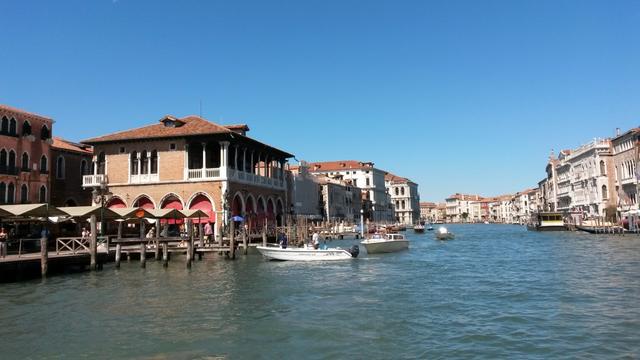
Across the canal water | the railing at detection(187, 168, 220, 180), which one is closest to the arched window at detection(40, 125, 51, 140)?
the railing at detection(187, 168, 220, 180)

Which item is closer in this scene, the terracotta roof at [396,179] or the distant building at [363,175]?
the distant building at [363,175]

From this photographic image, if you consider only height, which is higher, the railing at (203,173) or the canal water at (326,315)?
the railing at (203,173)

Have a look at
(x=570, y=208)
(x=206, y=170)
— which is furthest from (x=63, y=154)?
(x=570, y=208)

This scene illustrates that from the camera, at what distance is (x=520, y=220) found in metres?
138

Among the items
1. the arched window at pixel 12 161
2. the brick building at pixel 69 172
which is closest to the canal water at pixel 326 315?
the arched window at pixel 12 161

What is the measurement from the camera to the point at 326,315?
11.7 metres

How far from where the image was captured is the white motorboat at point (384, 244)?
30.4 m

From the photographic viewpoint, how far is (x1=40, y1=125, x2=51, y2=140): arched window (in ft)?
108

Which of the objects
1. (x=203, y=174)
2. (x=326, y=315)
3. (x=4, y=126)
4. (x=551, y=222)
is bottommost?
(x=326, y=315)

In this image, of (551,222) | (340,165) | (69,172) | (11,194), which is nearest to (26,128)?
(11,194)

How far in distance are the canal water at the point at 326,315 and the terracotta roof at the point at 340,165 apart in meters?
84.1

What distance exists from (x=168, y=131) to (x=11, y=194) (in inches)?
377

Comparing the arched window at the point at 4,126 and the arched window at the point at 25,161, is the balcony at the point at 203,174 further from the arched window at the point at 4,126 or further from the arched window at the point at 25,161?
the arched window at the point at 4,126

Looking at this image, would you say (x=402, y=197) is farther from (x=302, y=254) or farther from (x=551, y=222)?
(x=302, y=254)
